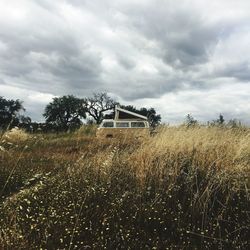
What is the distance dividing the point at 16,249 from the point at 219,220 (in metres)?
2.81

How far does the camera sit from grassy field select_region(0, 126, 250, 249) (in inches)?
221

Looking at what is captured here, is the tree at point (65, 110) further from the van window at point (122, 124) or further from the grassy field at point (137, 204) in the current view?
the grassy field at point (137, 204)

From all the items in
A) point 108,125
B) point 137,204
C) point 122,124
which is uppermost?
point 122,124

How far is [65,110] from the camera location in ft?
214

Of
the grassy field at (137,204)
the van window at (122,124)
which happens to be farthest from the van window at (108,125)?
the grassy field at (137,204)

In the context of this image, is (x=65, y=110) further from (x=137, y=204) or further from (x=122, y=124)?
(x=137, y=204)

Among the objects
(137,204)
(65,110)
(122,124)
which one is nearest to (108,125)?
(122,124)

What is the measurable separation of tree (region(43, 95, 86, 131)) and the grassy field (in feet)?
178

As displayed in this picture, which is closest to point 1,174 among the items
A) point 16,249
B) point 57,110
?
point 16,249

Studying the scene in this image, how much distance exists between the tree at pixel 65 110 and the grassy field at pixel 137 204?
5412 cm

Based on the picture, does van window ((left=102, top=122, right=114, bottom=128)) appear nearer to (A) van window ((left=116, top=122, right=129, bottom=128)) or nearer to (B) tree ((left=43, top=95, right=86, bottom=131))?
(A) van window ((left=116, top=122, right=129, bottom=128))

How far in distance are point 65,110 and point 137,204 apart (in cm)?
5968

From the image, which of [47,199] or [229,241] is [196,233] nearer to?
[229,241]

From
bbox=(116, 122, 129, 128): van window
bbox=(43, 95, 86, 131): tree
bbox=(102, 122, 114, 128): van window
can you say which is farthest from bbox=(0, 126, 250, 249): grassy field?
bbox=(43, 95, 86, 131): tree
